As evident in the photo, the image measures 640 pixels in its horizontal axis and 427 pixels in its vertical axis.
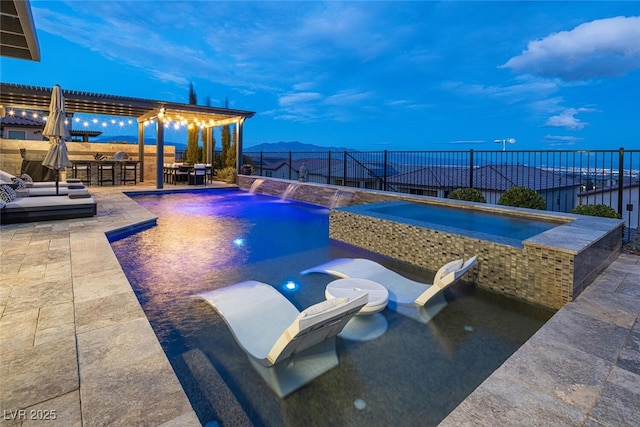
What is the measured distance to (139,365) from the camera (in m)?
2.04

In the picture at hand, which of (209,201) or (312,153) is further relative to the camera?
(312,153)

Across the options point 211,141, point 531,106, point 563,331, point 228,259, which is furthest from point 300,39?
point 563,331

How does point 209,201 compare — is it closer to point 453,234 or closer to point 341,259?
point 341,259

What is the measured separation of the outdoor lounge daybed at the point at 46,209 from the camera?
5.94m

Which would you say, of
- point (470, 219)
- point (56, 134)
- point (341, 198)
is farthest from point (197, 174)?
point (470, 219)

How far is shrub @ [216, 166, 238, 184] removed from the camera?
15314 mm

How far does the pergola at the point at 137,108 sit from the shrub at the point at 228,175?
0.38 m

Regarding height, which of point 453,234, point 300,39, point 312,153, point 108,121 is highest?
point 300,39

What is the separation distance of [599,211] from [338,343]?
514 centimetres

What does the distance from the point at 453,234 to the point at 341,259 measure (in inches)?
59.2

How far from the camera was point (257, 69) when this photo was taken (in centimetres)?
4119

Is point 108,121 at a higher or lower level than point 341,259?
higher

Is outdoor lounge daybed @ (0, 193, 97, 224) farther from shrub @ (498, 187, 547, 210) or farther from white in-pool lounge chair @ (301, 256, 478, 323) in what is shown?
shrub @ (498, 187, 547, 210)

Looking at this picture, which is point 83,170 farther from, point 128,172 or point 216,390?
point 216,390
